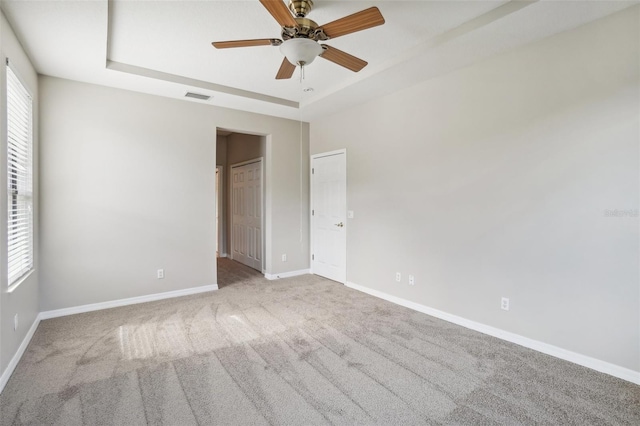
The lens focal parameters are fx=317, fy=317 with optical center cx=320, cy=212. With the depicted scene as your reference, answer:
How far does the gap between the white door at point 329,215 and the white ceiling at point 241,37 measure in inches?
52.0

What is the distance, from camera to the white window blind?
8.14 feet

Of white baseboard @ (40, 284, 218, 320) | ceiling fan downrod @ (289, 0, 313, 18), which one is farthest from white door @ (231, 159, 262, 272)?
ceiling fan downrod @ (289, 0, 313, 18)

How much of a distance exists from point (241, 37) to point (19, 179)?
2301 millimetres

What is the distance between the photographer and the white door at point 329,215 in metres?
4.79

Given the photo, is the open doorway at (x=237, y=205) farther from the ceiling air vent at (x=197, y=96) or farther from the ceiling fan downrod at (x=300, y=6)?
the ceiling fan downrod at (x=300, y=6)

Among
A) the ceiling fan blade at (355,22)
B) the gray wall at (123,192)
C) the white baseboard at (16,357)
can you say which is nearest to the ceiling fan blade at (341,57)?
the ceiling fan blade at (355,22)

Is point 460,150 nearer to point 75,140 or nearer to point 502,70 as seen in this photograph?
point 502,70

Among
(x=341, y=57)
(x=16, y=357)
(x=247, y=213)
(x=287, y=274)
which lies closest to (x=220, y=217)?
(x=247, y=213)

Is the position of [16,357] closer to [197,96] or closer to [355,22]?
[197,96]

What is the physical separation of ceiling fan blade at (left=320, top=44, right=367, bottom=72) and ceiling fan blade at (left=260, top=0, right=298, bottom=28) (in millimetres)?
319

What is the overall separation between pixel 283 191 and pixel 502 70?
338 cm

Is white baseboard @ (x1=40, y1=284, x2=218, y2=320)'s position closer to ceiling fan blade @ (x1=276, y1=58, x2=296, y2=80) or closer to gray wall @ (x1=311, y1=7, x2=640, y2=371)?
gray wall @ (x1=311, y1=7, x2=640, y2=371)

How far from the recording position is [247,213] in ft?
20.2

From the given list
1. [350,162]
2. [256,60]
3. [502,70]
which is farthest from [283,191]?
[502,70]
